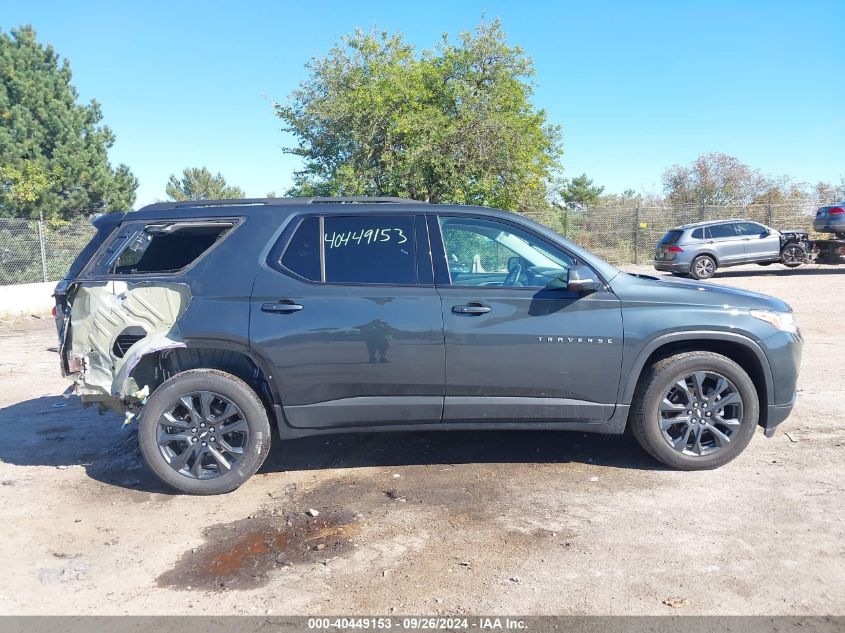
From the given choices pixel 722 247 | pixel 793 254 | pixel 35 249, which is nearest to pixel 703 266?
pixel 722 247

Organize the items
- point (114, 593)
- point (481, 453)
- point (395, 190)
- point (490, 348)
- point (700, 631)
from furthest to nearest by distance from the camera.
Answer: point (395, 190), point (481, 453), point (490, 348), point (114, 593), point (700, 631)

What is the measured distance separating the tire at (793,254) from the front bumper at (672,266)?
300 cm

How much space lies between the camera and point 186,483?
14.4 feet

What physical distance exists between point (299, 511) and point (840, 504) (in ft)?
10.9

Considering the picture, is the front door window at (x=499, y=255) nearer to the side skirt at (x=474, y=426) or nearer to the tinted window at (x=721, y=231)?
the side skirt at (x=474, y=426)

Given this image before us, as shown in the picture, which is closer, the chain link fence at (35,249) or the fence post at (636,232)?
the chain link fence at (35,249)

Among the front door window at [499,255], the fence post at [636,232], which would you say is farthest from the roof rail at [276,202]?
the fence post at [636,232]

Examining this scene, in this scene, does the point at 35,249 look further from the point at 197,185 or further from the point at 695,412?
the point at 197,185

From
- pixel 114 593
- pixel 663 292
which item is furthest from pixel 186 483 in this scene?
pixel 663 292

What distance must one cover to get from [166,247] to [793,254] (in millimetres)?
19578

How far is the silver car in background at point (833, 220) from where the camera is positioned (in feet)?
59.4

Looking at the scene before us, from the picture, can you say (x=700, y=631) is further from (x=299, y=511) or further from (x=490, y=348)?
(x=299, y=511)

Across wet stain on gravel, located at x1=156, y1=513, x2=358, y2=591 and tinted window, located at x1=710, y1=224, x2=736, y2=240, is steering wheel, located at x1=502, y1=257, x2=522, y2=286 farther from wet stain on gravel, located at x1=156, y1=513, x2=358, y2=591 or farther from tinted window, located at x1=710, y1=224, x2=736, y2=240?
tinted window, located at x1=710, y1=224, x2=736, y2=240

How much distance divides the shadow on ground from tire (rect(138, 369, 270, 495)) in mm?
344
